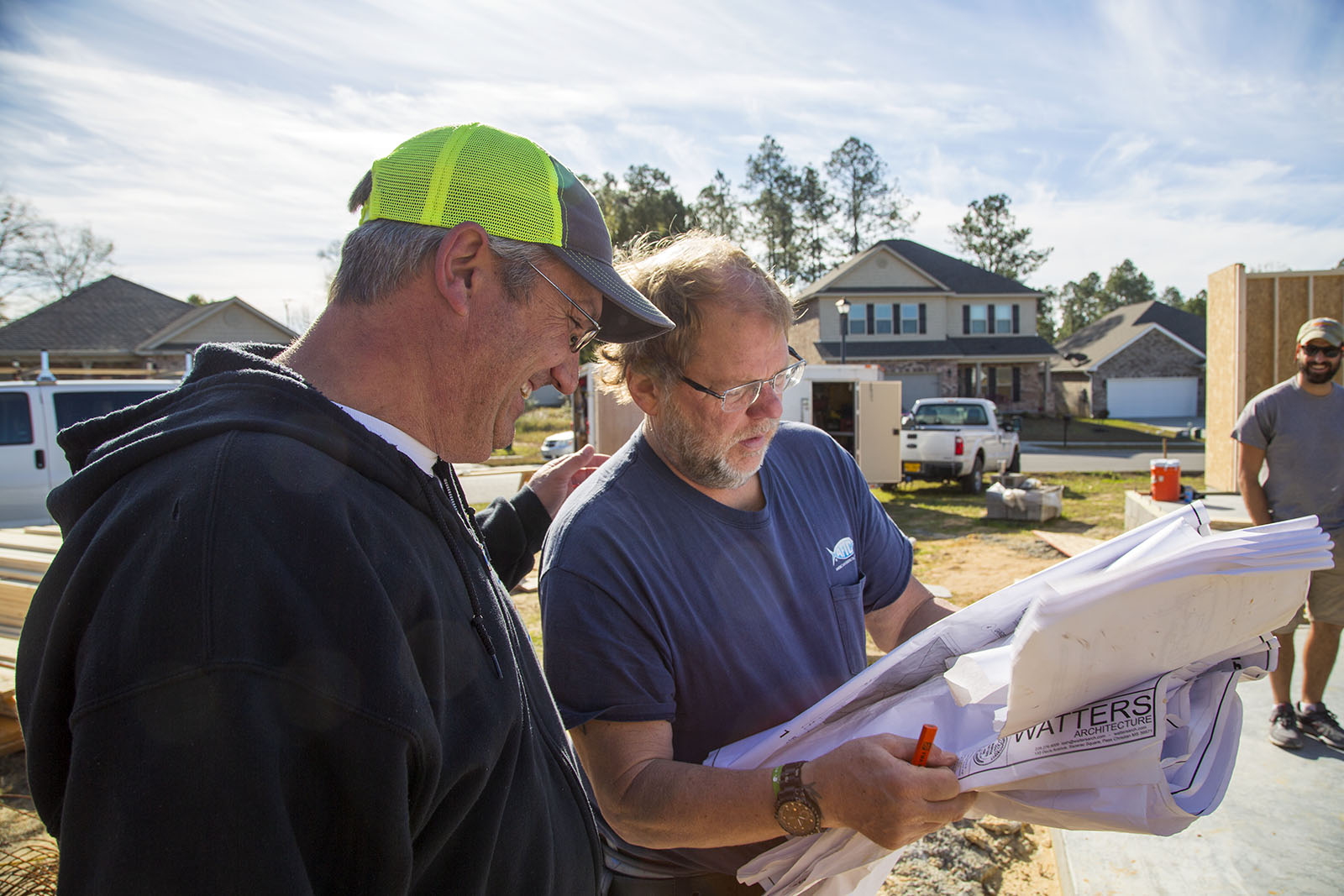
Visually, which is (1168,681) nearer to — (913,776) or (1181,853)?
(913,776)

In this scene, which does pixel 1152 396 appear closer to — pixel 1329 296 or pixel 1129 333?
pixel 1129 333

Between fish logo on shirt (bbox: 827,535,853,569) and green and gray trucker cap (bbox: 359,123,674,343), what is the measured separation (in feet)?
3.02

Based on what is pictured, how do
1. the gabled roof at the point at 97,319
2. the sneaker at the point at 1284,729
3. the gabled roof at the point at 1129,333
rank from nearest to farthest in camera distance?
the sneaker at the point at 1284,729, the gabled roof at the point at 97,319, the gabled roof at the point at 1129,333

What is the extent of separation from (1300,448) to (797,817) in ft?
14.5

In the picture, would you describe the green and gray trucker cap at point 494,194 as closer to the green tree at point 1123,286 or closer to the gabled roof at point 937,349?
the gabled roof at point 937,349

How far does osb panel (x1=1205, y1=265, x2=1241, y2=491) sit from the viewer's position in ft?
30.2

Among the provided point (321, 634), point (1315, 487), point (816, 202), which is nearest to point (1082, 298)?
point (816, 202)

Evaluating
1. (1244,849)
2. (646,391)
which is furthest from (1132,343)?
(646,391)

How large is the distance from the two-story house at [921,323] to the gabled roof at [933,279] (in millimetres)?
38

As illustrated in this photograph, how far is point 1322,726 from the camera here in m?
3.82

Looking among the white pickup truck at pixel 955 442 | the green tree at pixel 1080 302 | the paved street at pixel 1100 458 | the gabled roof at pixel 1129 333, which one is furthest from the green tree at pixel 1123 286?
the white pickup truck at pixel 955 442

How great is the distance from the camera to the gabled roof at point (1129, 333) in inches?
1593

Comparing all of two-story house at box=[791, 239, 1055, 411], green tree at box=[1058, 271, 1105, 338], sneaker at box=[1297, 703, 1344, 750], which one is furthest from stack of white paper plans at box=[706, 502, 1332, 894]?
green tree at box=[1058, 271, 1105, 338]

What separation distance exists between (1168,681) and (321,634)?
123 cm
